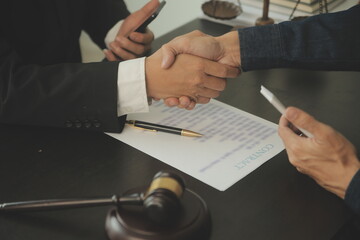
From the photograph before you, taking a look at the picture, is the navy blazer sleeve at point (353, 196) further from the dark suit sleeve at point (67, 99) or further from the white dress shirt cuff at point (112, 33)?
the white dress shirt cuff at point (112, 33)

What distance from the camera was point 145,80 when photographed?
1.10 metres

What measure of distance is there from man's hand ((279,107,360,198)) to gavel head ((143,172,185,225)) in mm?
309

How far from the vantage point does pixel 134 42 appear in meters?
1.41

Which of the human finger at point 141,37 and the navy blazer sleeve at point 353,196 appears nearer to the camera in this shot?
the navy blazer sleeve at point 353,196

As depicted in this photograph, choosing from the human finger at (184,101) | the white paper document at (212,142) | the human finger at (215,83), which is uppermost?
the human finger at (215,83)

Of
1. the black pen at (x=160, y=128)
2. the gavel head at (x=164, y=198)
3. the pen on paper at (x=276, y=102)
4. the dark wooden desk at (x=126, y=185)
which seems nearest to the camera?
the gavel head at (x=164, y=198)

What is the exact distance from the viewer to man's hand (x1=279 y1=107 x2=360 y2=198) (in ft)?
2.77

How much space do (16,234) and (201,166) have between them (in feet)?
1.23

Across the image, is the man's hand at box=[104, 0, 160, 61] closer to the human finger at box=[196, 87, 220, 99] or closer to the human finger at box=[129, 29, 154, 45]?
the human finger at box=[129, 29, 154, 45]

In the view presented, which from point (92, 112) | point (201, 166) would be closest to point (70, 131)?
point (92, 112)

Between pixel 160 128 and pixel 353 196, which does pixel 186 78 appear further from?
pixel 353 196

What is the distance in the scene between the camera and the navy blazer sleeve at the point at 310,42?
1.15m

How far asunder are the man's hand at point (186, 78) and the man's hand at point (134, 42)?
280 millimetres

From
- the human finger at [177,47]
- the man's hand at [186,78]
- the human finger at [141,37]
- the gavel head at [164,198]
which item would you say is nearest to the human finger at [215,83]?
the man's hand at [186,78]
